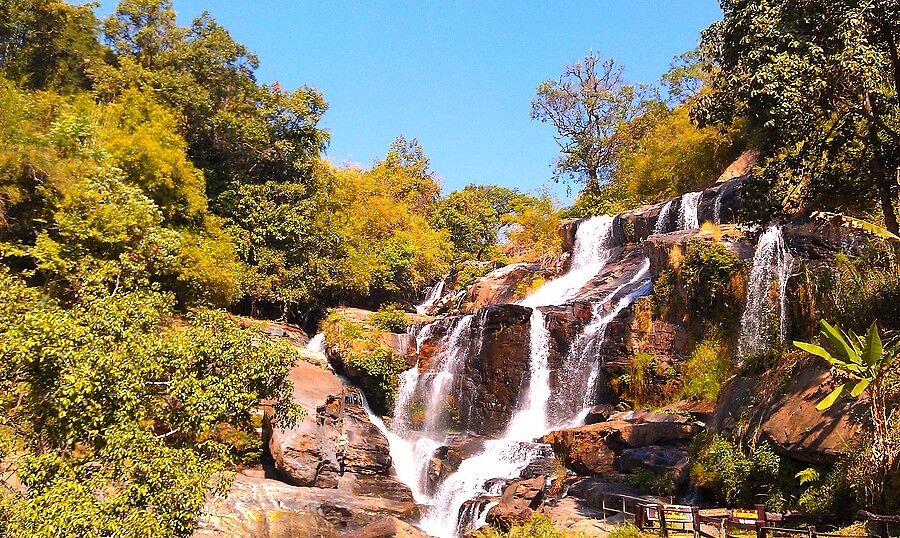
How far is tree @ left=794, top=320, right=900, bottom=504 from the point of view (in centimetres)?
1034

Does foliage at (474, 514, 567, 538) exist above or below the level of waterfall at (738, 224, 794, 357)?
below

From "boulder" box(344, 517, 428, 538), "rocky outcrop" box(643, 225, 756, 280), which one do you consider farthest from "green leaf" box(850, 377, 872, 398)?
"boulder" box(344, 517, 428, 538)

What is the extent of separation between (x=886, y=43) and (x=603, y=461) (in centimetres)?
1200

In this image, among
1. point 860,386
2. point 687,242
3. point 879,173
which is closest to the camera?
point 860,386

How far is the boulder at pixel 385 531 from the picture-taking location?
591 inches

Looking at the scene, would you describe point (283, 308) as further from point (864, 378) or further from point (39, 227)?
point (864, 378)

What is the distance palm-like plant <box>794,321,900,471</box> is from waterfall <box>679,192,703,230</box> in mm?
16044

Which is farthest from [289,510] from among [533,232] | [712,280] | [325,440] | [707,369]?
[533,232]

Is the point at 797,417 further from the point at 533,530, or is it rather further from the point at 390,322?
the point at 390,322

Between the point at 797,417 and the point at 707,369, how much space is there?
20.2ft

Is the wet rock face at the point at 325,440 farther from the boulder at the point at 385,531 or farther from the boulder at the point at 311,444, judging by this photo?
the boulder at the point at 385,531

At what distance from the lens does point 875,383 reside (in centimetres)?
1068

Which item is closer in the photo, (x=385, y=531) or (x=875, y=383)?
(x=875, y=383)

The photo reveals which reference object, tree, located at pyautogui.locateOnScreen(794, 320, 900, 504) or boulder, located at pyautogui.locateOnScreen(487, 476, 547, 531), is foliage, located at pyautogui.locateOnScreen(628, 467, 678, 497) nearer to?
boulder, located at pyautogui.locateOnScreen(487, 476, 547, 531)
